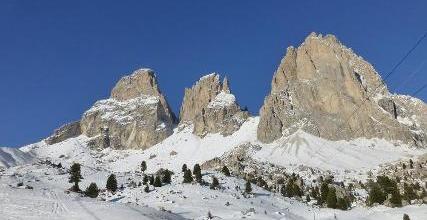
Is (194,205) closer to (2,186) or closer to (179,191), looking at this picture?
(179,191)

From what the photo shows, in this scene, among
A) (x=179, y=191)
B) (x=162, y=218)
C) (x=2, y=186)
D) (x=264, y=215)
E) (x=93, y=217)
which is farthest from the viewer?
(x=179, y=191)

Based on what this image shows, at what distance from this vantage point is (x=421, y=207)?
76.6 meters

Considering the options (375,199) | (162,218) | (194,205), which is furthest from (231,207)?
(375,199)

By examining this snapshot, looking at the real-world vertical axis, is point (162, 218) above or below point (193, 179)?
below

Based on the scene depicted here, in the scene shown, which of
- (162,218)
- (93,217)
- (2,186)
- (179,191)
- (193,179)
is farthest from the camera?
(193,179)

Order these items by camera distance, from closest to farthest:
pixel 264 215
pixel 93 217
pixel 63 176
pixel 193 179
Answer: pixel 93 217 → pixel 264 215 → pixel 193 179 → pixel 63 176

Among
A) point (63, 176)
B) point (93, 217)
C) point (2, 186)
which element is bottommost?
point (93, 217)

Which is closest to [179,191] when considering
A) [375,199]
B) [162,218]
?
[162,218]

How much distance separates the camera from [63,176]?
112 m

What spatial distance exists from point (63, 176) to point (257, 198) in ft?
135

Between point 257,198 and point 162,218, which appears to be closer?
point 162,218

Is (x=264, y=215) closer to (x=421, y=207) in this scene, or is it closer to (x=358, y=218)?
(x=358, y=218)

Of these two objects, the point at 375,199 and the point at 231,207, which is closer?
the point at 231,207

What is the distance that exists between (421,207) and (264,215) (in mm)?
21012
